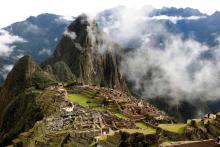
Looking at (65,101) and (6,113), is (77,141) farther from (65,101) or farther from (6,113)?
(6,113)

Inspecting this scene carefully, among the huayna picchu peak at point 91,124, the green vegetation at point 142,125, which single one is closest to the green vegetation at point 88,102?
the huayna picchu peak at point 91,124

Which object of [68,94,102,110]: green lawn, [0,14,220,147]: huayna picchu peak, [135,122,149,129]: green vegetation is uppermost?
[68,94,102,110]: green lawn

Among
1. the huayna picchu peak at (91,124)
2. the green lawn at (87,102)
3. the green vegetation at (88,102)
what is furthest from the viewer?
the green lawn at (87,102)

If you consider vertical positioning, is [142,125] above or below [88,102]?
below

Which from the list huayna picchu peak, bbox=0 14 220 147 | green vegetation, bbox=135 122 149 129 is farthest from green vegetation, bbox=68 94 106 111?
green vegetation, bbox=135 122 149 129

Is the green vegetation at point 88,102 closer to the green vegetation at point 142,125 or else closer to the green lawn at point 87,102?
the green lawn at point 87,102

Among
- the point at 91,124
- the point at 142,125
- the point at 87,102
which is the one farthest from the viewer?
the point at 87,102

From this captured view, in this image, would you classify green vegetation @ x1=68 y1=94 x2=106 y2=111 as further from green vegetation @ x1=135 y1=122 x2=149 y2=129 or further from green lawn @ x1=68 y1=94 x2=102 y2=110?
green vegetation @ x1=135 y1=122 x2=149 y2=129

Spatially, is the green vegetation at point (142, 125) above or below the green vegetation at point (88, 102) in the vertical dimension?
below

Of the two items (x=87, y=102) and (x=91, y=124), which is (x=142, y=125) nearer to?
(x=91, y=124)

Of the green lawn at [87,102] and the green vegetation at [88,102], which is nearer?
the green vegetation at [88,102]

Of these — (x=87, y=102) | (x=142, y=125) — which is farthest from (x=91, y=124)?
(x=87, y=102)

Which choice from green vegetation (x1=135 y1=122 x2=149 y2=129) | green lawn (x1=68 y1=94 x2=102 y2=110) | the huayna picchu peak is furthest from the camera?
green lawn (x1=68 y1=94 x2=102 y2=110)
